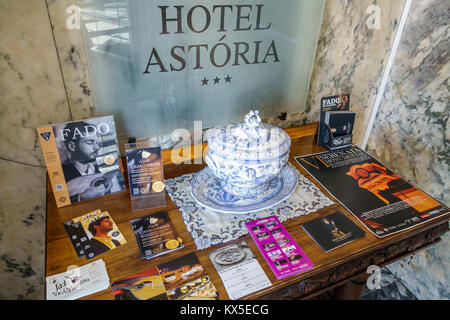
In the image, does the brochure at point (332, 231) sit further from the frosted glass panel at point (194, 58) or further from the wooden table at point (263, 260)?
the frosted glass panel at point (194, 58)

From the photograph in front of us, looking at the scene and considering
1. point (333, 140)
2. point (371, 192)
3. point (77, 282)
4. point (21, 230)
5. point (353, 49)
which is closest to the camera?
point (77, 282)

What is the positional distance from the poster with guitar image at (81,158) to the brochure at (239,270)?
0.49m

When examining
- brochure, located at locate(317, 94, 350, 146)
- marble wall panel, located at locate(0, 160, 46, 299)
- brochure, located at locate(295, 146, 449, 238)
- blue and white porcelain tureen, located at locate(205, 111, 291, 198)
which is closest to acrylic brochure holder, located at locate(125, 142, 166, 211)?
blue and white porcelain tureen, located at locate(205, 111, 291, 198)

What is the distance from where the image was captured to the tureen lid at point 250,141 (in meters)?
1.03

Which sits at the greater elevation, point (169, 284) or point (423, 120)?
point (423, 120)

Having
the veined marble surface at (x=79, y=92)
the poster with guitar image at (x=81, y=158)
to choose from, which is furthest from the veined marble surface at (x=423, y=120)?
the poster with guitar image at (x=81, y=158)

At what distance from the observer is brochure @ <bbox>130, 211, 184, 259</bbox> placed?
3.11 ft

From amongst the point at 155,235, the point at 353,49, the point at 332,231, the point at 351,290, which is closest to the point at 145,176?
the point at 155,235

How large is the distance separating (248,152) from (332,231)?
0.39m

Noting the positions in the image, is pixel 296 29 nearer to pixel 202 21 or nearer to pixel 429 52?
pixel 202 21

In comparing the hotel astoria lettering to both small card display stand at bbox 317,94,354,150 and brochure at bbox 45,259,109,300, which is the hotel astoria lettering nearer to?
small card display stand at bbox 317,94,354,150

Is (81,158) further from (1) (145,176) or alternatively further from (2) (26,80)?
(2) (26,80)

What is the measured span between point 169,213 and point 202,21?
2.40ft

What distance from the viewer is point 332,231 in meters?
1.04
